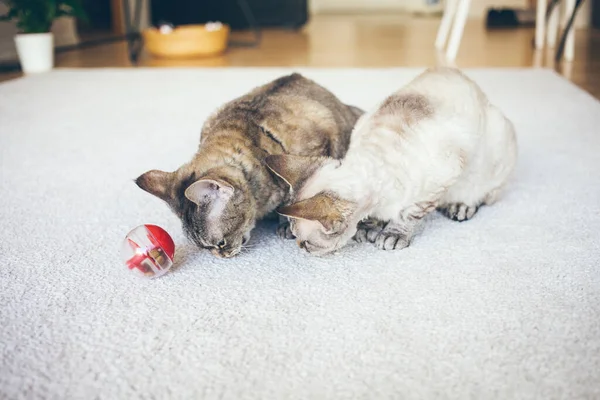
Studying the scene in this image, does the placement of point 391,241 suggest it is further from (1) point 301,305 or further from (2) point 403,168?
(1) point 301,305

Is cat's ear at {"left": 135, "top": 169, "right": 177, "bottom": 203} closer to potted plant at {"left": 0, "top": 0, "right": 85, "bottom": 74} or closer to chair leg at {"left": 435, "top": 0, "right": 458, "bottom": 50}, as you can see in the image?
potted plant at {"left": 0, "top": 0, "right": 85, "bottom": 74}

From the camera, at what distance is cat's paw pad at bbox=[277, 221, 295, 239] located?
1.43 meters

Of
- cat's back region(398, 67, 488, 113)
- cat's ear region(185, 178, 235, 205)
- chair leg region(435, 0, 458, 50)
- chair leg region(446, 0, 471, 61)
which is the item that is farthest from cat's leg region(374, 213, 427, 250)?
chair leg region(435, 0, 458, 50)

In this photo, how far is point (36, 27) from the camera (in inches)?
152

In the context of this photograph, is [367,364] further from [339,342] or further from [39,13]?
[39,13]

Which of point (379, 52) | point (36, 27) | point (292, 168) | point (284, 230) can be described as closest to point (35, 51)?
point (36, 27)

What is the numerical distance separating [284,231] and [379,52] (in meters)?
3.50

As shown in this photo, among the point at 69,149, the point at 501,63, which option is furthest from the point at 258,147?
the point at 501,63

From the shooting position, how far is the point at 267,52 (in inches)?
185

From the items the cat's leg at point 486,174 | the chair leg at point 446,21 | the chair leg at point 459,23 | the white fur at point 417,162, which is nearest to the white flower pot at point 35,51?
the chair leg at point 459,23

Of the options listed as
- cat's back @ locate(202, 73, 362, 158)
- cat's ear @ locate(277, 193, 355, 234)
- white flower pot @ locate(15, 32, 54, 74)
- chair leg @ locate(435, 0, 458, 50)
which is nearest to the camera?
cat's ear @ locate(277, 193, 355, 234)

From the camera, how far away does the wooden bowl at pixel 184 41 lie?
174 inches

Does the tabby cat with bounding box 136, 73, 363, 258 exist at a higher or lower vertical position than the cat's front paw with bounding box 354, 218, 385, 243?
higher

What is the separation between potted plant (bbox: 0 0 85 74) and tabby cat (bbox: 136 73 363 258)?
2.72 metres
